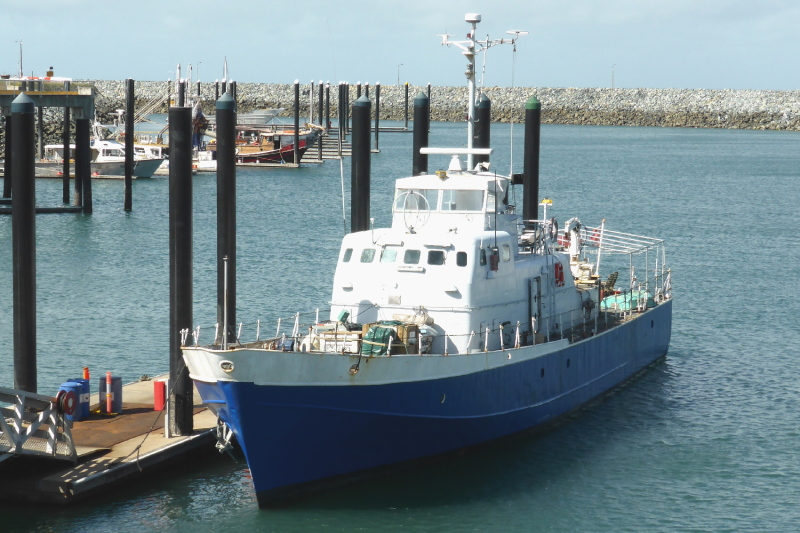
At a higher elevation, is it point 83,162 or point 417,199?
point 417,199

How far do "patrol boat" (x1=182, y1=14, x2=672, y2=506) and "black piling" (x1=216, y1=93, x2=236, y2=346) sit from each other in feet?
3.07

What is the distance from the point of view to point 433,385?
68.3 feet

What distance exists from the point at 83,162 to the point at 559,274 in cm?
3792

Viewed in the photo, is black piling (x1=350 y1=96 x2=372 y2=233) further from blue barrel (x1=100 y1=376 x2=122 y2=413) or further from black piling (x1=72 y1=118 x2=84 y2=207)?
black piling (x1=72 y1=118 x2=84 y2=207)

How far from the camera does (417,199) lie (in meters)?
23.8

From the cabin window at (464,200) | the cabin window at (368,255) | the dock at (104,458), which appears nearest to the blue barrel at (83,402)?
the dock at (104,458)

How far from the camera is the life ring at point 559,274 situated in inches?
1030

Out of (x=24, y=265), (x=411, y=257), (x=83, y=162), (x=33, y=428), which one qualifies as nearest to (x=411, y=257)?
(x=411, y=257)

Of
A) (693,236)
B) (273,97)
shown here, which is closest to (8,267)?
(693,236)

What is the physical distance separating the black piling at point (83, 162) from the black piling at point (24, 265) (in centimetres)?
3573

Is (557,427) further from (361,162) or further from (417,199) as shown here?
(361,162)

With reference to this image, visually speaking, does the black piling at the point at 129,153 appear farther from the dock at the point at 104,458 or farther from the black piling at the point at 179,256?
the black piling at the point at 179,256

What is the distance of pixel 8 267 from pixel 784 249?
115 ft

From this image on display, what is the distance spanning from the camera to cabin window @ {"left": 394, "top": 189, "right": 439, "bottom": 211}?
23656mm
